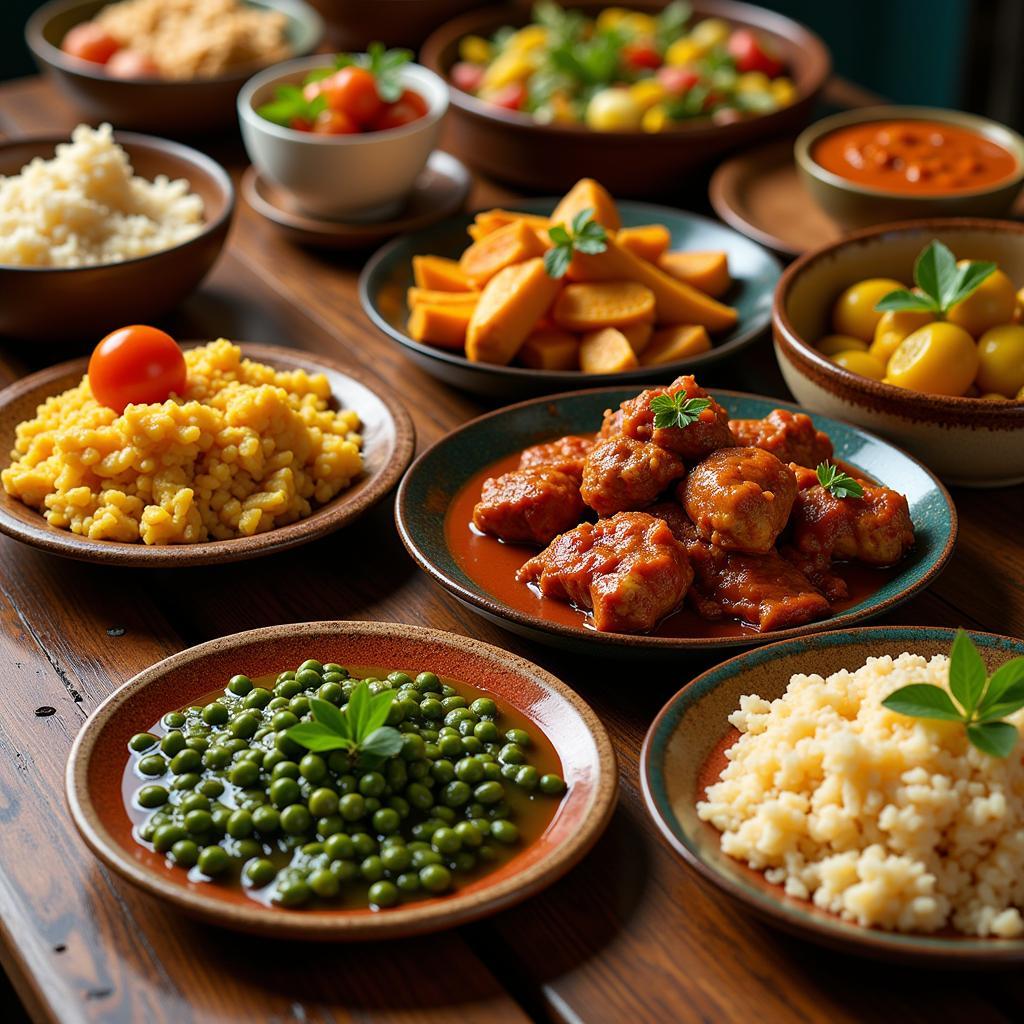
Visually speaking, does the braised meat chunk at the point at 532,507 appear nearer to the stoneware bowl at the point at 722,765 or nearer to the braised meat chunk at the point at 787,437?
the braised meat chunk at the point at 787,437

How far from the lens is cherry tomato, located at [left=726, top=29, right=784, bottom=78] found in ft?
12.6

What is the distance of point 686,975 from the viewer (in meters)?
1.51

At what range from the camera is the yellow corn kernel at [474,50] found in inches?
155

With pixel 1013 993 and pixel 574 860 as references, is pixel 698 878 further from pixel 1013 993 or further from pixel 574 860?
pixel 1013 993

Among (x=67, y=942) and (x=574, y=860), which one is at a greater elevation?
(x=574, y=860)

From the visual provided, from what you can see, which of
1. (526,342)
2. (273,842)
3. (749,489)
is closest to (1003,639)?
(749,489)

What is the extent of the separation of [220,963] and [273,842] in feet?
0.50

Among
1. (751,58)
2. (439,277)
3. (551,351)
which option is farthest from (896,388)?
(751,58)

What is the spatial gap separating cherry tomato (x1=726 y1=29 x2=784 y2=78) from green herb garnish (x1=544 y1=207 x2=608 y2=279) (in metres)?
1.46

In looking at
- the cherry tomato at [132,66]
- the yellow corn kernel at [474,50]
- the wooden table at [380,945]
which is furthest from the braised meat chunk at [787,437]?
the cherry tomato at [132,66]

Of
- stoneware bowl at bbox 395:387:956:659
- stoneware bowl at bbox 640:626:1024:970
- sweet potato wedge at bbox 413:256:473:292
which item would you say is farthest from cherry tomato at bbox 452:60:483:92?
stoneware bowl at bbox 640:626:1024:970

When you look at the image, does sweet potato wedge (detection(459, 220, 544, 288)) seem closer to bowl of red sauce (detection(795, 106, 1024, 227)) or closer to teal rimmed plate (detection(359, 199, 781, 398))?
teal rimmed plate (detection(359, 199, 781, 398))

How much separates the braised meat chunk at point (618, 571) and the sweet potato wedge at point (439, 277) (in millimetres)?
931

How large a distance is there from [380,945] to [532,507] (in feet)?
2.59
